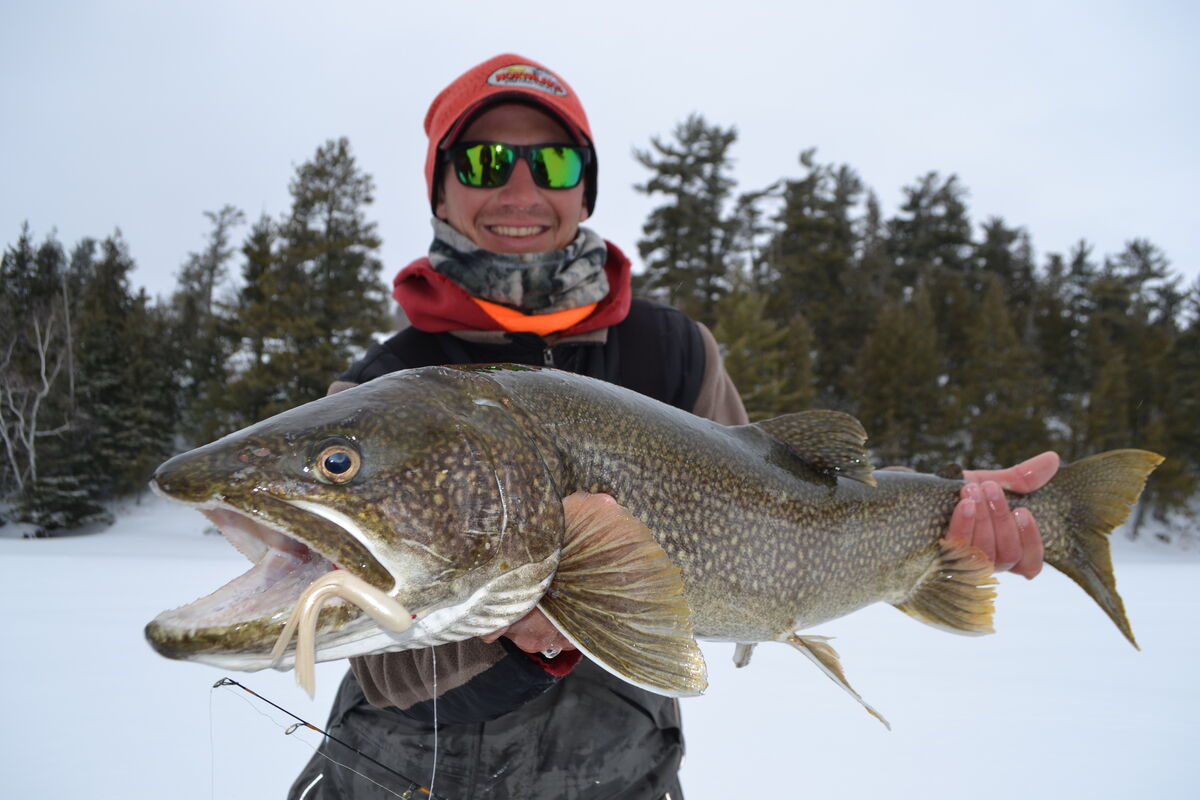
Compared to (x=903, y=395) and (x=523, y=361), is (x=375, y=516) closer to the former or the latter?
(x=523, y=361)

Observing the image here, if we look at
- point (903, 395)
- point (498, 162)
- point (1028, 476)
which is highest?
point (498, 162)

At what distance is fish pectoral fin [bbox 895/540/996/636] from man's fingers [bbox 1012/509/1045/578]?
0.26m

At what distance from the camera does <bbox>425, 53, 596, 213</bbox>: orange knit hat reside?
9.98 ft

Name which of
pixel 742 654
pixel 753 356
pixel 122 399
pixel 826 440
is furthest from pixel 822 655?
pixel 122 399

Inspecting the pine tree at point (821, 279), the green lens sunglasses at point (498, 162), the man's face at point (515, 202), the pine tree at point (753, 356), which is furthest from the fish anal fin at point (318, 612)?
the pine tree at point (821, 279)

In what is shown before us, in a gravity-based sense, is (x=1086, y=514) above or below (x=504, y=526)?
Answer: below

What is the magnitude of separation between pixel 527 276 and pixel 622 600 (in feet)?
5.30

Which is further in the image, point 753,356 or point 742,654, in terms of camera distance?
point 753,356

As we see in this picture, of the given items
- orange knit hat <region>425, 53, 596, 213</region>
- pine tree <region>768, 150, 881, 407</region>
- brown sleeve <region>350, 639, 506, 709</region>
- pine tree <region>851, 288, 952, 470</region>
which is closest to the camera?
brown sleeve <region>350, 639, 506, 709</region>

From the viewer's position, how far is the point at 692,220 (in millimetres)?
37781

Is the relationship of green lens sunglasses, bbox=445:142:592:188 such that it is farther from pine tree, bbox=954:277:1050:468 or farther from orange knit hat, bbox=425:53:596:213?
pine tree, bbox=954:277:1050:468

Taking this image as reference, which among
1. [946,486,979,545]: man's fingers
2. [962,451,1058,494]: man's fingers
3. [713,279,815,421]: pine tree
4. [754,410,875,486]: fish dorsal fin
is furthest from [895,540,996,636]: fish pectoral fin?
[713,279,815,421]: pine tree

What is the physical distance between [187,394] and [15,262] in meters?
13.3

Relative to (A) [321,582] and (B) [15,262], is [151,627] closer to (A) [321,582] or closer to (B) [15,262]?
(A) [321,582]
